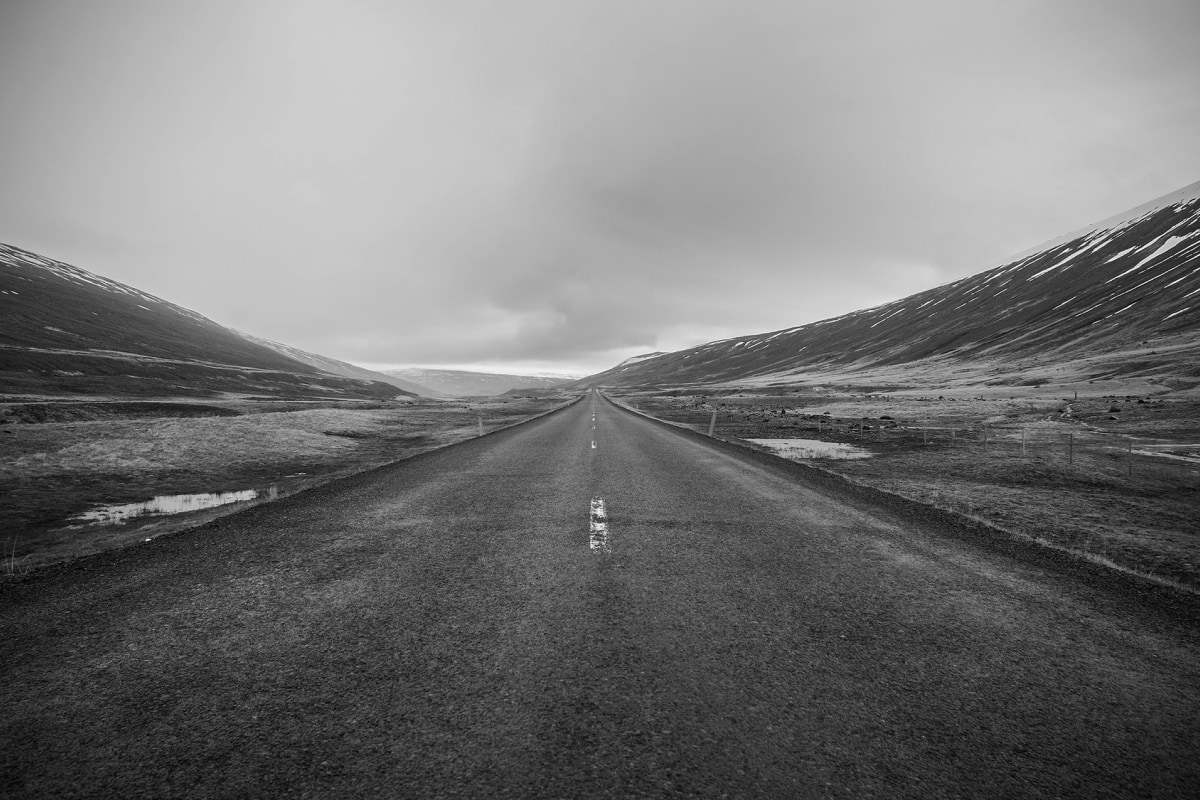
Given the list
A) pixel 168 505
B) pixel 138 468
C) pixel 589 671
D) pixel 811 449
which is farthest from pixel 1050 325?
pixel 138 468

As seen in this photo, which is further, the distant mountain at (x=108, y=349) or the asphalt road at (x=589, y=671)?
the distant mountain at (x=108, y=349)

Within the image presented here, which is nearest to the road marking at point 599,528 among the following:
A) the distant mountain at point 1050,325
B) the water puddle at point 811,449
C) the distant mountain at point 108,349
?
the water puddle at point 811,449

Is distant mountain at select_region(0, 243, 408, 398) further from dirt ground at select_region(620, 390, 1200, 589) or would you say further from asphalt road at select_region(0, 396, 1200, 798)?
dirt ground at select_region(620, 390, 1200, 589)

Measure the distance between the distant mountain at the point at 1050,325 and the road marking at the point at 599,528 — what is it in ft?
215

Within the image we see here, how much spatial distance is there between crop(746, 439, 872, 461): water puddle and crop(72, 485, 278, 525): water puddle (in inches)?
599

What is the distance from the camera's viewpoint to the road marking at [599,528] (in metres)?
6.71

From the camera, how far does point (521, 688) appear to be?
11.6 feet

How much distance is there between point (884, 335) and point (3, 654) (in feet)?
595

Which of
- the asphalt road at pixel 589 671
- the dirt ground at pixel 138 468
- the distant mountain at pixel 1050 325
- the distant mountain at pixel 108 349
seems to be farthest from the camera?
the distant mountain at pixel 108 349

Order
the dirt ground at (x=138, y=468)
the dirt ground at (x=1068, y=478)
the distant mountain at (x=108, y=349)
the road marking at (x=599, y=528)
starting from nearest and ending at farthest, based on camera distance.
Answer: the road marking at (x=599, y=528), the dirt ground at (x=1068, y=478), the dirt ground at (x=138, y=468), the distant mountain at (x=108, y=349)

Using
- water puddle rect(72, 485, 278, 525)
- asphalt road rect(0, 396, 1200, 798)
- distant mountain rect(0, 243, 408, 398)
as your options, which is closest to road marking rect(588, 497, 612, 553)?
asphalt road rect(0, 396, 1200, 798)

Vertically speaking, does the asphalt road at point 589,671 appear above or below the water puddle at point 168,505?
above

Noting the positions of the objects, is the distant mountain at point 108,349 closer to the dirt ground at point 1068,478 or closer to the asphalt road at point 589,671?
the asphalt road at point 589,671

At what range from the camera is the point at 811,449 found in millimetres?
19125
